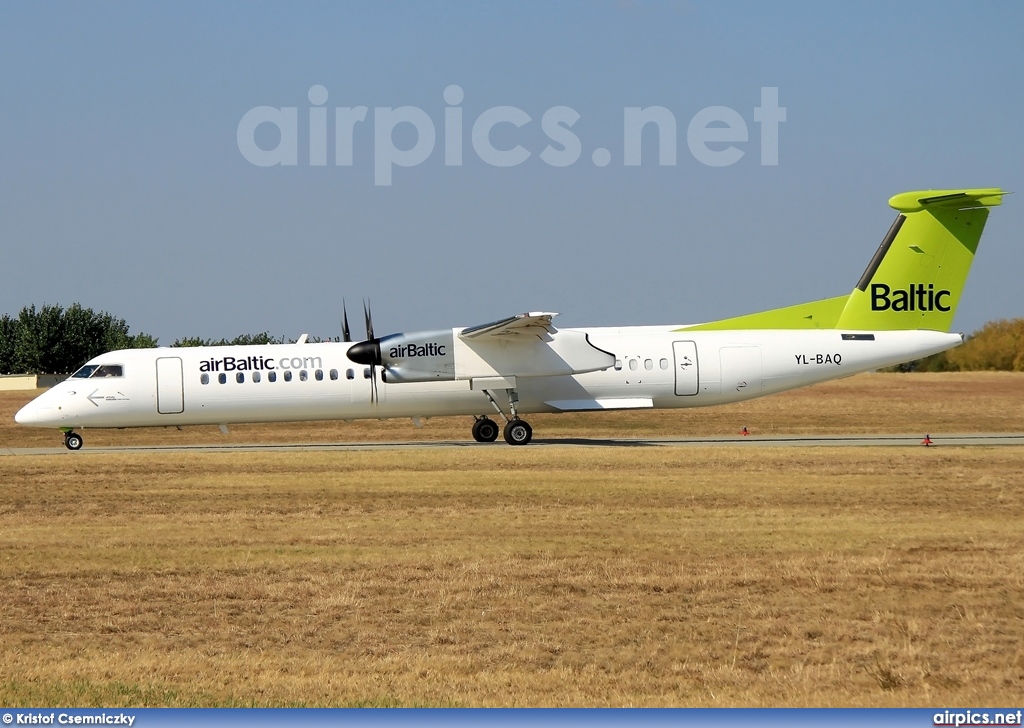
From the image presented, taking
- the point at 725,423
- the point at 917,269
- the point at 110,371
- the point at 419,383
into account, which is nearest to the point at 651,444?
the point at 419,383

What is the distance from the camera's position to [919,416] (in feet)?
138

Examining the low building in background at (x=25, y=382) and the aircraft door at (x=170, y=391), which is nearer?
the aircraft door at (x=170, y=391)

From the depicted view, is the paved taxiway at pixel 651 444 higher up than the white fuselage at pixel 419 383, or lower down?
lower down

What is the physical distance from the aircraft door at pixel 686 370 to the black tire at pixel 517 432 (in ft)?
13.1

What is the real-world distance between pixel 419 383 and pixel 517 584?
1581cm

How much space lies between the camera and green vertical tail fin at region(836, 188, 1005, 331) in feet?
91.6

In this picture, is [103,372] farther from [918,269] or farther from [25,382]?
[25,382]

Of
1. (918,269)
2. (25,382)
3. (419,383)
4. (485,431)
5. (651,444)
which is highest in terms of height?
(918,269)

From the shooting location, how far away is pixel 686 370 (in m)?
27.8

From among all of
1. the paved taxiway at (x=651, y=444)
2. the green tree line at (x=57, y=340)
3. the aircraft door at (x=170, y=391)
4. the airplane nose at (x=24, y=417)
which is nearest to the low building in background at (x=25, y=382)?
the green tree line at (x=57, y=340)

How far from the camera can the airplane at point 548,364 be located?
2734 centimetres

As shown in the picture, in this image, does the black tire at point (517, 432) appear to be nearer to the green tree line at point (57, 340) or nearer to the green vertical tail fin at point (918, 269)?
the green vertical tail fin at point (918, 269)

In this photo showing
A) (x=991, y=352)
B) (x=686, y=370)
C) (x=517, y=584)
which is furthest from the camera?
(x=991, y=352)

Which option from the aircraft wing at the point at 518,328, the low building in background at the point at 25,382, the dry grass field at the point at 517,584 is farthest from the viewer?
the low building in background at the point at 25,382
